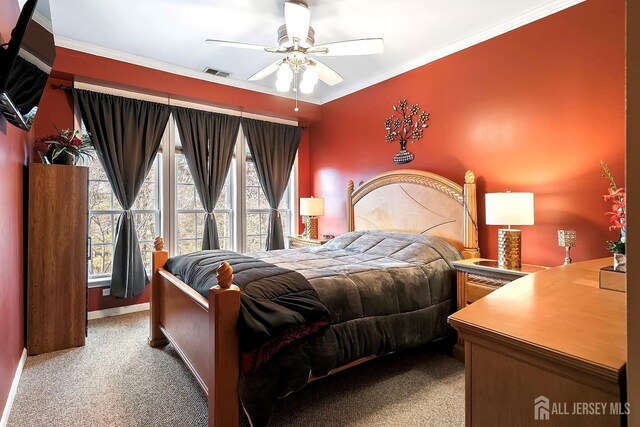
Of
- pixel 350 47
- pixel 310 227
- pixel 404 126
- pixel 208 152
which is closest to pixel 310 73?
pixel 350 47

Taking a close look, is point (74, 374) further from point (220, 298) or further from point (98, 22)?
point (98, 22)

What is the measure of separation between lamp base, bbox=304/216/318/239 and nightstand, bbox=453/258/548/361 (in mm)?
2345

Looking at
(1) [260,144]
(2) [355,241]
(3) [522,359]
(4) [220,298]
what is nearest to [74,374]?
(4) [220,298]

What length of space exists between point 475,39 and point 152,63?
3393mm

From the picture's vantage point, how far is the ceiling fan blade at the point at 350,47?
2.48 metres

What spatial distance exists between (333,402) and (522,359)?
5.00 ft

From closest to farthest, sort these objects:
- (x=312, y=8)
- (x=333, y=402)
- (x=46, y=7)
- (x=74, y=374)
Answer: (x=46, y=7)
(x=333, y=402)
(x=74, y=374)
(x=312, y=8)

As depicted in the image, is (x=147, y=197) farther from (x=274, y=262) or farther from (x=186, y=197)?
(x=274, y=262)

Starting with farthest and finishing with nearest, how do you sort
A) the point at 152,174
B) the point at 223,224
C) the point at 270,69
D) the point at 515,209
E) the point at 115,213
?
the point at 223,224 < the point at 152,174 < the point at 115,213 < the point at 270,69 < the point at 515,209

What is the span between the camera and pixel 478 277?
2.59 m

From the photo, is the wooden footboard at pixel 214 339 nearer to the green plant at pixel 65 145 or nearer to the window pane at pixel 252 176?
the green plant at pixel 65 145

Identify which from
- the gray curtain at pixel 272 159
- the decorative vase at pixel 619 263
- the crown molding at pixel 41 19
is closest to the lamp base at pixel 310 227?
the gray curtain at pixel 272 159

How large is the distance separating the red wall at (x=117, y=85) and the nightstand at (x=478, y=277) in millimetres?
3305

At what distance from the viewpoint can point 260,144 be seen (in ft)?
15.6
